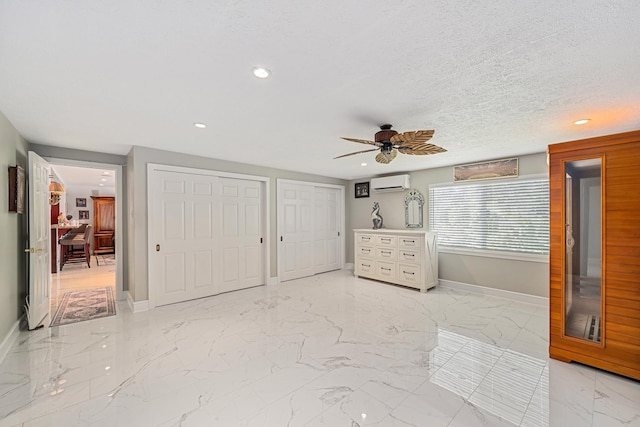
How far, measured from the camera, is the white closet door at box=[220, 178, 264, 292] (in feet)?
15.4

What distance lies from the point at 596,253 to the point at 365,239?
361cm

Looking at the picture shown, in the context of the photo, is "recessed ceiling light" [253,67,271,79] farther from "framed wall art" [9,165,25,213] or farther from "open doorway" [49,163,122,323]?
"open doorway" [49,163,122,323]

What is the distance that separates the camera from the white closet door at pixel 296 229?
5480 mm

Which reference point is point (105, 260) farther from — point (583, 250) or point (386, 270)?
point (583, 250)

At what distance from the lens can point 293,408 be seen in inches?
73.3

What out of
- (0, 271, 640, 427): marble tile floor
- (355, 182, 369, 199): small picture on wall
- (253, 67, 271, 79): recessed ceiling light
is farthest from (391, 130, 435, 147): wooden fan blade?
(355, 182, 369, 199): small picture on wall

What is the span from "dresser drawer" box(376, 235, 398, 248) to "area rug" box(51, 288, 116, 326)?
4.46m

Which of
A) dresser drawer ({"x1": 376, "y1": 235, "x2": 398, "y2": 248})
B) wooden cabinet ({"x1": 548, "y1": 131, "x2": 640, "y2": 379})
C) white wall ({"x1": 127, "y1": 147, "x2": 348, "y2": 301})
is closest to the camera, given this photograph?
wooden cabinet ({"x1": 548, "y1": 131, "x2": 640, "y2": 379})

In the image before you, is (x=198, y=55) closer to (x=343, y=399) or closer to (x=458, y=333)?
(x=343, y=399)

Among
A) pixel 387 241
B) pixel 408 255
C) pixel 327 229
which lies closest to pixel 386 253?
A: pixel 387 241

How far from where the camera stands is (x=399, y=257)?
507 cm

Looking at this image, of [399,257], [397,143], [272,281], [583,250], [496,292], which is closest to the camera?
[583,250]

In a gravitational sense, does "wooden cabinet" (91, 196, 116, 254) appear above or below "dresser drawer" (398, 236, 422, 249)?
above

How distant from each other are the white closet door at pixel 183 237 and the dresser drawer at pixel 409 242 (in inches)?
130
